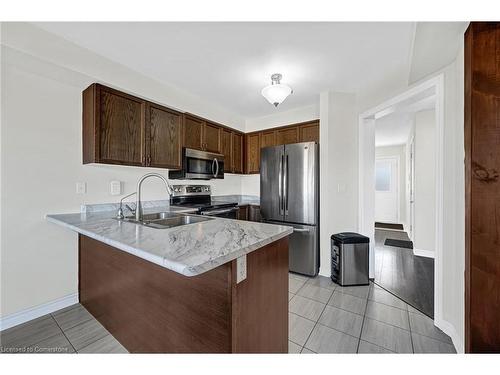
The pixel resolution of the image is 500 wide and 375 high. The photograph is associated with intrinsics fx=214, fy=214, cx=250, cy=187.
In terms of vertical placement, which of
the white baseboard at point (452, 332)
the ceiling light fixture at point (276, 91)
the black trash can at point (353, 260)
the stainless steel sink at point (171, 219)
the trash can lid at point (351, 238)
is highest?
the ceiling light fixture at point (276, 91)

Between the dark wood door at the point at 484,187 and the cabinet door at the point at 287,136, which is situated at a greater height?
the cabinet door at the point at 287,136

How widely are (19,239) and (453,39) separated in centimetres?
374

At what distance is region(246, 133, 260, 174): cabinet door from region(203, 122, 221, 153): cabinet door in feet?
2.37

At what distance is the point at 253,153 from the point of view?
159 inches

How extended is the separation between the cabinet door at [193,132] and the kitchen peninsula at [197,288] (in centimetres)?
176

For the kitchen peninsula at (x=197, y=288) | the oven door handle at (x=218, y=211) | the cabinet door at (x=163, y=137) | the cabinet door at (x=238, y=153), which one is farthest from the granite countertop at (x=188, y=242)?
the cabinet door at (x=238, y=153)

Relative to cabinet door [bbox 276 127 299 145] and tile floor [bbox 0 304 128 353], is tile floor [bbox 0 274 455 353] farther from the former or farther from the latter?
cabinet door [bbox 276 127 299 145]

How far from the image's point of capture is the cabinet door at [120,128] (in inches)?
84.2

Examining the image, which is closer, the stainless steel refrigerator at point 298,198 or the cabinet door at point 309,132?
the stainless steel refrigerator at point 298,198

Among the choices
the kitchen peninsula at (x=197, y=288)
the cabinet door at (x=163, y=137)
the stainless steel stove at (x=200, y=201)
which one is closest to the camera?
the kitchen peninsula at (x=197, y=288)

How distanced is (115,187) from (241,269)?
2.16m

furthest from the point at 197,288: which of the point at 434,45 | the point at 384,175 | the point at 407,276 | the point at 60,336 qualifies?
the point at 384,175

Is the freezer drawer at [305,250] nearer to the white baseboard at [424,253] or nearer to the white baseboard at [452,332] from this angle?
the white baseboard at [452,332]
